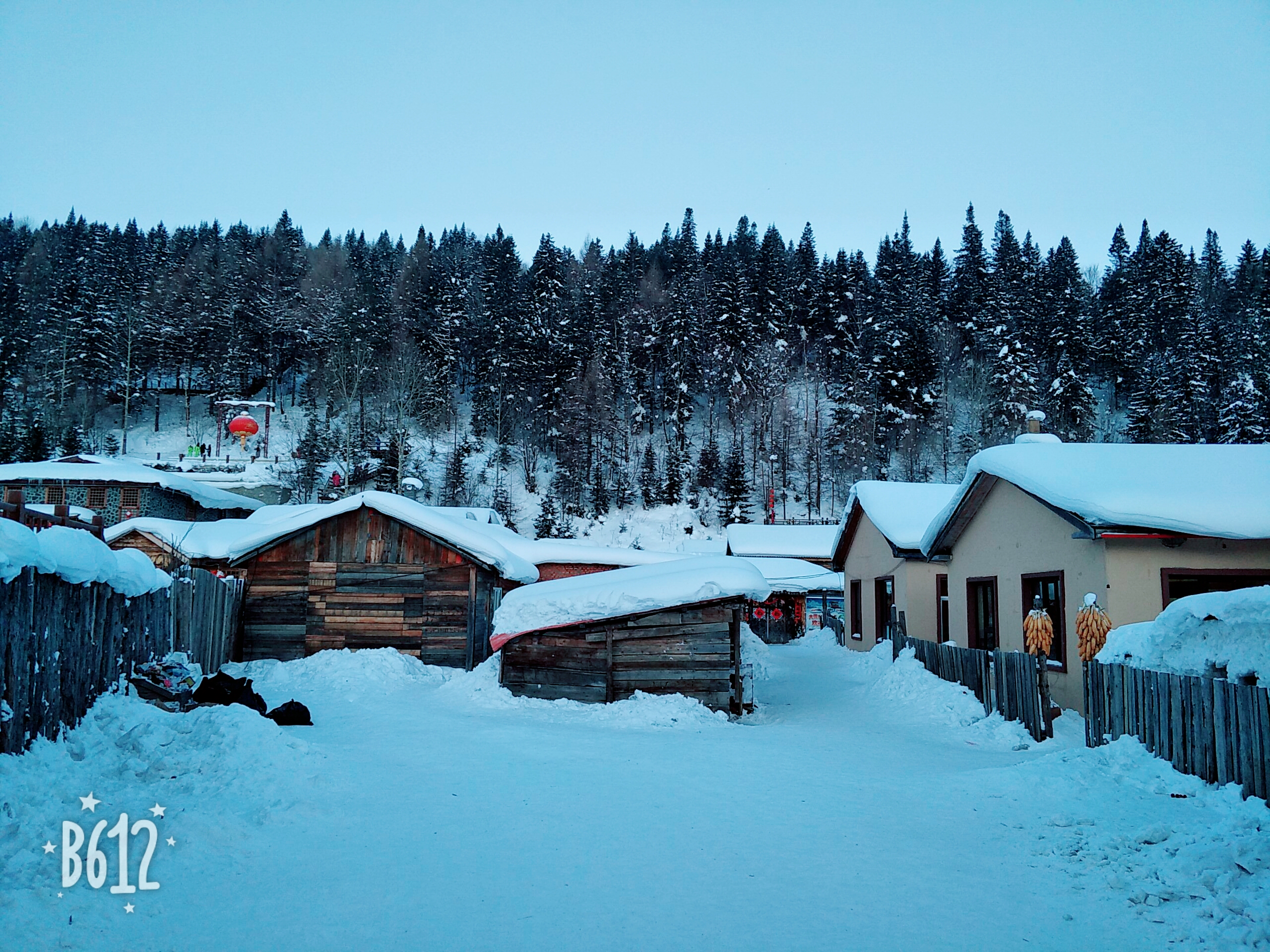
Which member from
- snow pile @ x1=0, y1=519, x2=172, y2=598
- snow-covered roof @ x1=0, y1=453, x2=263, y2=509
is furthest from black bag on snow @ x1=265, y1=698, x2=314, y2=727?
snow-covered roof @ x1=0, y1=453, x2=263, y2=509

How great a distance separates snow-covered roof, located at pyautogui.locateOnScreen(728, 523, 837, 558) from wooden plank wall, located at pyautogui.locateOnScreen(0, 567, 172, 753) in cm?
3047

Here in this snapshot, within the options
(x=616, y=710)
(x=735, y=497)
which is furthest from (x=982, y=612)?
(x=735, y=497)

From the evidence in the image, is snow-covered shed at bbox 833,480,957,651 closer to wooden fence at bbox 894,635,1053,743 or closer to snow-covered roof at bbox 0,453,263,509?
wooden fence at bbox 894,635,1053,743

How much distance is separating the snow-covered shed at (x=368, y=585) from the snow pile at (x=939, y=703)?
864 centimetres

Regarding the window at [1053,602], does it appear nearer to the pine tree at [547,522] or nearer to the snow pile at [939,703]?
the snow pile at [939,703]

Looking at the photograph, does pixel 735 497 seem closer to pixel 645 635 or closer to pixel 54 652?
pixel 645 635

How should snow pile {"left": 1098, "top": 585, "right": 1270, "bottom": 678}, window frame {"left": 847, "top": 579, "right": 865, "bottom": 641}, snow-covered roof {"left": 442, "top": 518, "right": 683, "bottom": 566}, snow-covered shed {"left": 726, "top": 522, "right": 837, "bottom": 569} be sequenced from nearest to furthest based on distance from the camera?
snow pile {"left": 1098, "top": 585, "right": 1270, "bottom": 678} → snow-covered roof {"left": 442, "top": 518, "right": 683, "bottom": 566} → window frame {"left": 847, "top": 579, "right": 865, "bottom": 641} → snow-covered shed {"left": 726, "top": 522, "right": 837, "bottom": 569}

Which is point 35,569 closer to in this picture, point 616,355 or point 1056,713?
point 1056,713

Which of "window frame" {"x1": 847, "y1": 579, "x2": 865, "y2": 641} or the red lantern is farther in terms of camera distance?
the red lantern

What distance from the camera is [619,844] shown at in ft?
20.7

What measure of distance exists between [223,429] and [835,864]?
6042 centimetres

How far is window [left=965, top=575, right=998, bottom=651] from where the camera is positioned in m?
15.0

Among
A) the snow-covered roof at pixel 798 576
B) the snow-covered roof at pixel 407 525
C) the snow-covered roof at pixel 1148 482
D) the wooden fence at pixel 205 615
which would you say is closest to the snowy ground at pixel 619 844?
the snow-covered roof at pixel 1148 482

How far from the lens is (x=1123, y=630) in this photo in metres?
8.09
